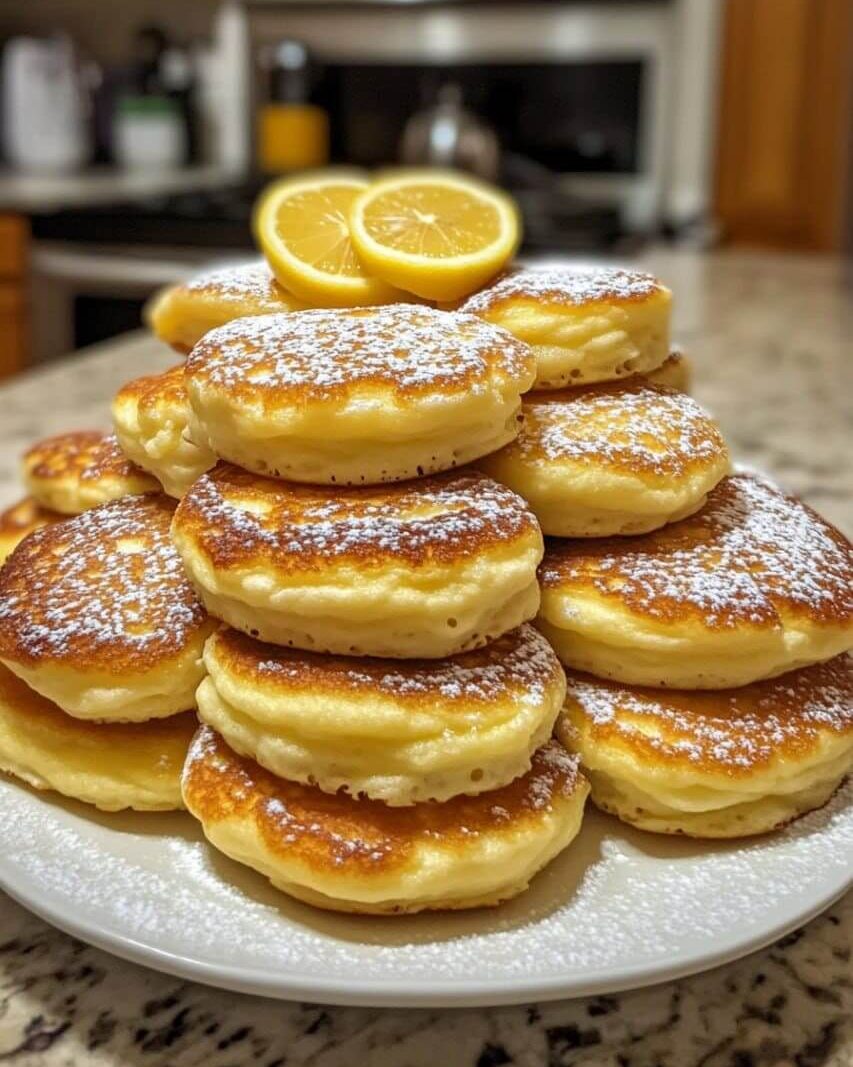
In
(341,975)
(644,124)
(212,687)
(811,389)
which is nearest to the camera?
(341,975)

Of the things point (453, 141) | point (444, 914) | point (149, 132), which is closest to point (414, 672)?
A: point (444, 914)

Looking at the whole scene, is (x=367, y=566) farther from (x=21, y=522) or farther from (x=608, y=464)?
(x=21, y=522)

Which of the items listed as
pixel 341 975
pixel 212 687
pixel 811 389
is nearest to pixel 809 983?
pixel 341 975

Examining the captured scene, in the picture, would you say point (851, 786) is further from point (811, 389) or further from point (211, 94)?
point (211, 94)

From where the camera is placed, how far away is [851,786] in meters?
0.72

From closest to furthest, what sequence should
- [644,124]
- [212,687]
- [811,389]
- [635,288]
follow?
[212,687] → [635,288] → [811,389] → [644,124]

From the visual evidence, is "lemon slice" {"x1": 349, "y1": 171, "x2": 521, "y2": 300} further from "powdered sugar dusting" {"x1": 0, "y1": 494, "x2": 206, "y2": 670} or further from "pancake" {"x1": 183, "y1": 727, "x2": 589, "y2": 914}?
"pancake" {"x1": 183, "y1": 727, "x2": 589, "y2": 914}

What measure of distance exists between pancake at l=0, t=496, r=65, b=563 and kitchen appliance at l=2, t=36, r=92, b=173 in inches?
147

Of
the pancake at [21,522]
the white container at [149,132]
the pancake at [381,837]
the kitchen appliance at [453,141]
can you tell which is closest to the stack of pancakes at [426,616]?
the pancake at [381,837]

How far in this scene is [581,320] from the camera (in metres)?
0.78

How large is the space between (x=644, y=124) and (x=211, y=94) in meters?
1.74

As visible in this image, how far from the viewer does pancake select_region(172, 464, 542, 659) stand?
606mm

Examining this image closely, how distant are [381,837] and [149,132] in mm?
4228

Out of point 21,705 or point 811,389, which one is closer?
point 21,705
